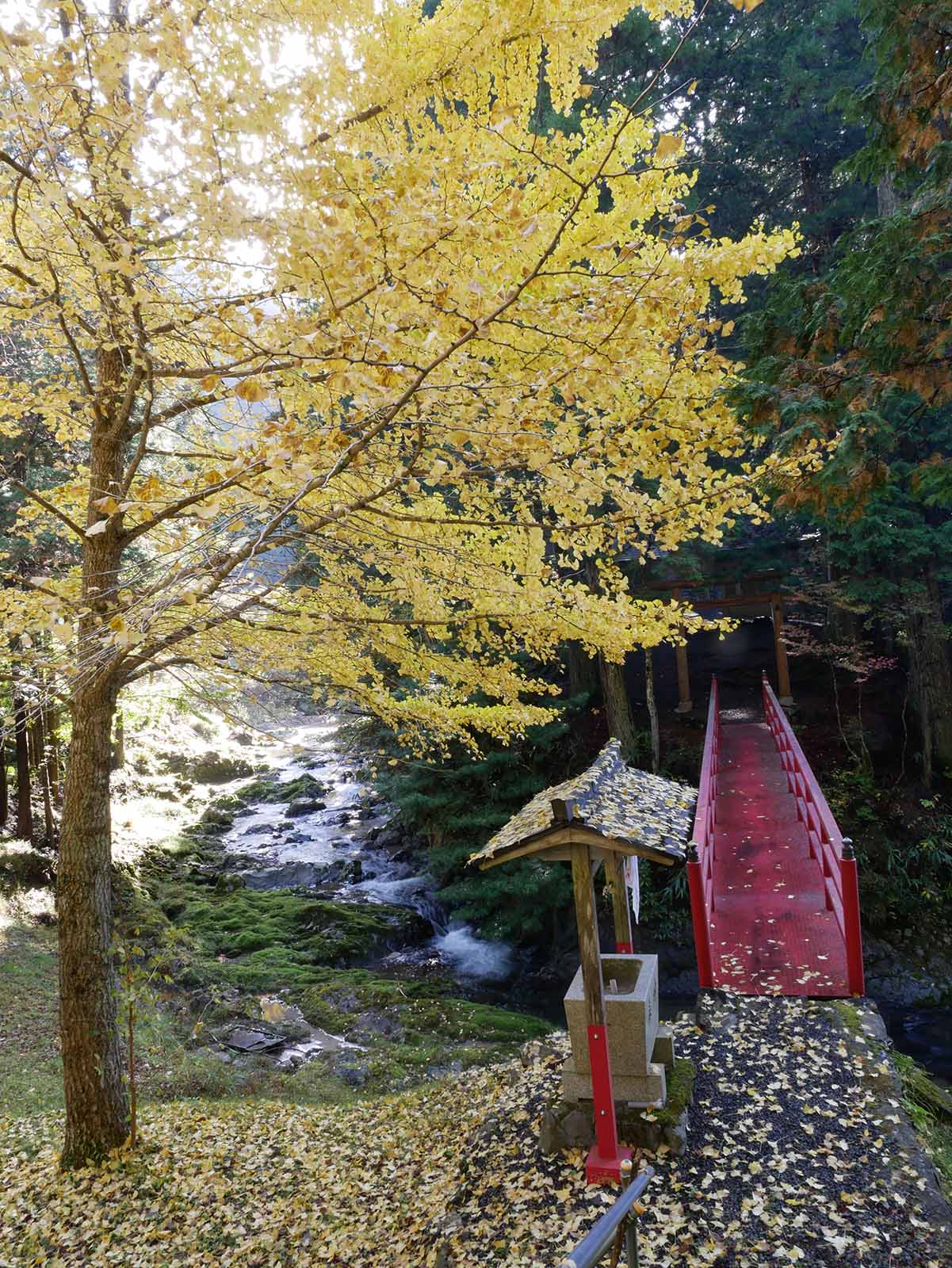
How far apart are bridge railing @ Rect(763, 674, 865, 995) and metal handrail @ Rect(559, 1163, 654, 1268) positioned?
367 centimetres

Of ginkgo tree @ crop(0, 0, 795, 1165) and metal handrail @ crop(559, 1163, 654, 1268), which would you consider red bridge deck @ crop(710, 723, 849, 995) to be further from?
metal handrail @ crop(559, 1163, 654, 1268)

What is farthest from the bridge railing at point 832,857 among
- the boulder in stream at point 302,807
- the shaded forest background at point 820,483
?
the boulder in stream at point 302,807

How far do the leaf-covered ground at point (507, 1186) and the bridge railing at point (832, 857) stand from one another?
0.61m

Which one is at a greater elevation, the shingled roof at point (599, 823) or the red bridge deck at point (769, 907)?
the shingled roof at point (599, 823)

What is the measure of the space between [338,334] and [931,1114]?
683 centimetres

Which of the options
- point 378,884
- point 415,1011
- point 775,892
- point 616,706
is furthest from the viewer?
point 378,884

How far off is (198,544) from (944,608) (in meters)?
17.3

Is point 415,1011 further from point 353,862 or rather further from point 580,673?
point 580,673

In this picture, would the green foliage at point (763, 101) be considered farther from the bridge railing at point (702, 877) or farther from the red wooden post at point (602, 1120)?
the red wooden post at point (602, 1120)

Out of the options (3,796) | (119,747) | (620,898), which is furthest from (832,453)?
(119,747)

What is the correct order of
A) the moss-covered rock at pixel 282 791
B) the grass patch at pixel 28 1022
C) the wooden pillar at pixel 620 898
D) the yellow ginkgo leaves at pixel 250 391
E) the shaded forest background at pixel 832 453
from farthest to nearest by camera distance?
the moss-covered rock at pixel 282 791, the grass patch at pixel 28 1022, the wooden pillar at pixel 620 898, the shaded forest background at pixel 832 453, the yellow ginkgo leaves at pixel 250 391

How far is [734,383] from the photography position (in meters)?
6.05

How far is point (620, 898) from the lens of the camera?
5828 millimetres

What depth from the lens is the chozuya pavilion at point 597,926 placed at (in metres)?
4.86
